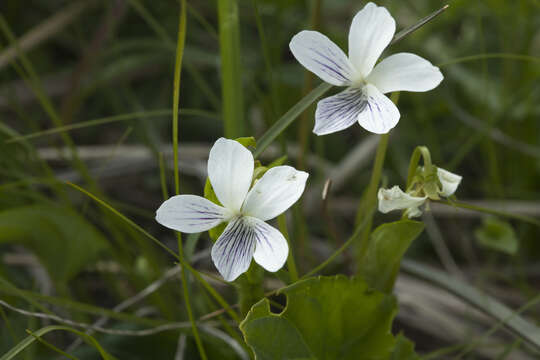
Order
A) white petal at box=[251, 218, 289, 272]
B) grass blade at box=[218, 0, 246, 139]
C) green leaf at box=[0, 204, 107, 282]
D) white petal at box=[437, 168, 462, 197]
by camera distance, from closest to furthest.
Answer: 1. white petal at box=[251, 218, 289, 272]
2. white petal at box=[437, 168, 462, 197]
3. grass blade at box=[218, 0, 246, 139]
4. green leaf at box=[0, 204, 107, 282]

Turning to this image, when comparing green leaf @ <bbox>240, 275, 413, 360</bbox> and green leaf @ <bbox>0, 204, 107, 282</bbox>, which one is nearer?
green leaf @ <bbox>240, 275, 413, 360</bbox>

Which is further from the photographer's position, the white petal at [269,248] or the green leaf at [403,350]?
the green leaf at [403,350]

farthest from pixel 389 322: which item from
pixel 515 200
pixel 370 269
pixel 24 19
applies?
pixel 24 19

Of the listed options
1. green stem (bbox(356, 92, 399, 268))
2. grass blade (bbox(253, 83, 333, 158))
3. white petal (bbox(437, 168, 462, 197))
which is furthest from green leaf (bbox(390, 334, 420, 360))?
grass blade (bbox(253, 83, 333, 158))

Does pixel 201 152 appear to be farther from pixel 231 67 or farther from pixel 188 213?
pixel 188 213

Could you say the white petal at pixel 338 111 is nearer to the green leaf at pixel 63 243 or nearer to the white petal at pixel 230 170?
the white petal at pixel 230 170

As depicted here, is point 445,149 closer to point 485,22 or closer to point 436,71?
point 485,22

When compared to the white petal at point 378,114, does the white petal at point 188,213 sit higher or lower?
lower

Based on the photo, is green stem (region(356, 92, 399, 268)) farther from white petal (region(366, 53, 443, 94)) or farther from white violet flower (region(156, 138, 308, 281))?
white violet flower (region(156, 138, 308, 281))

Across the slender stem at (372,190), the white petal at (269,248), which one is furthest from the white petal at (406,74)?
the white petal at (269,248)
